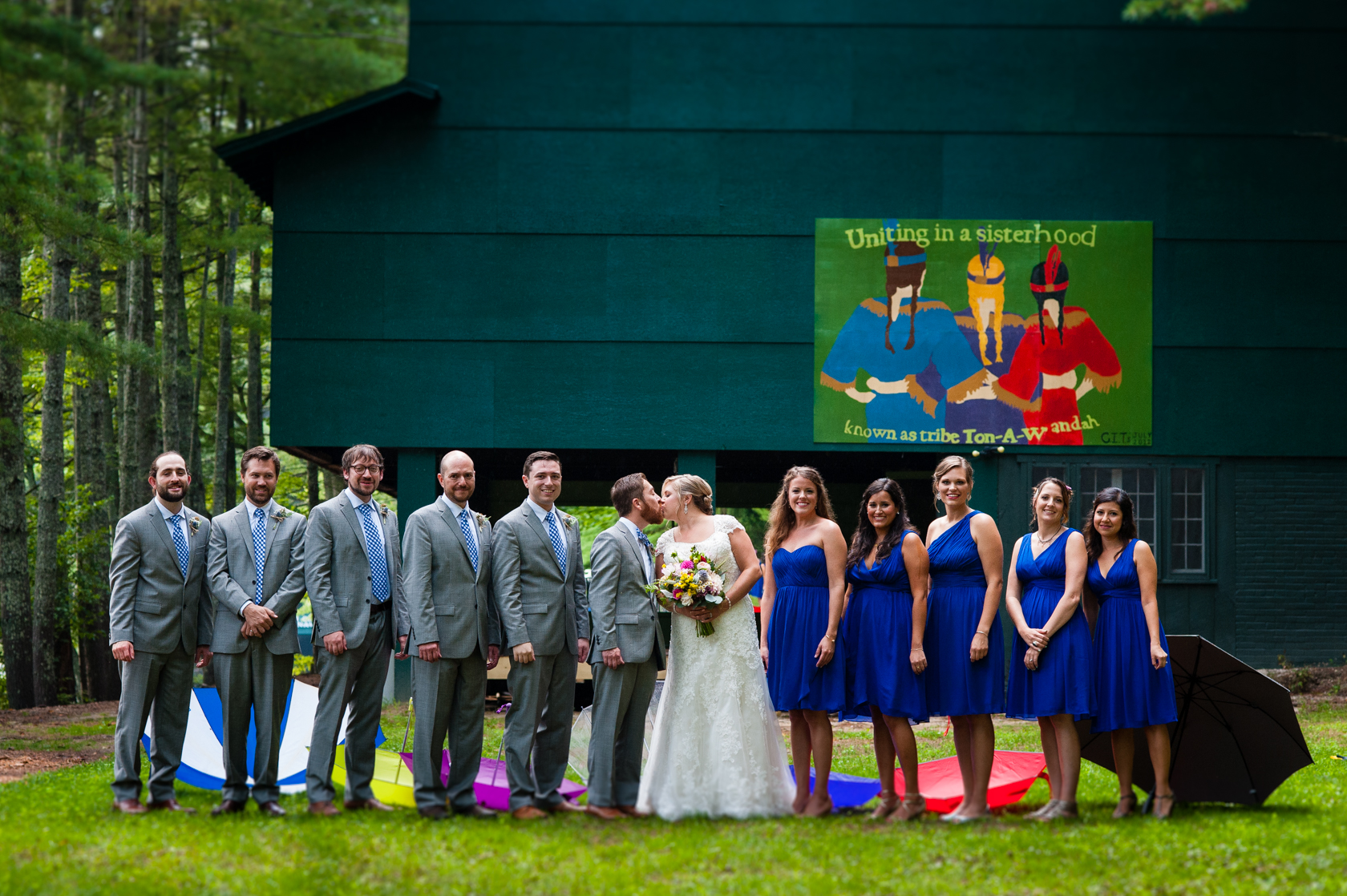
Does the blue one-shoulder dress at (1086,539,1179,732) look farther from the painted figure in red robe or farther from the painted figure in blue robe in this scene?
the painted figure in red robe

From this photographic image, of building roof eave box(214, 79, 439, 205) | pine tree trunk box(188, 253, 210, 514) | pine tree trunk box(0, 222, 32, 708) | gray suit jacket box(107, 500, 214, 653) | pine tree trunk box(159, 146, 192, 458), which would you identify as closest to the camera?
gray suit jacket box(107, 500, 214, 653)

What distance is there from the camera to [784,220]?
585 inches

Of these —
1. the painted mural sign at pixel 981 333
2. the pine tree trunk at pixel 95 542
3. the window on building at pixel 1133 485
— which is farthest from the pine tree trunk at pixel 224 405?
the window on building at pixel 1133 485

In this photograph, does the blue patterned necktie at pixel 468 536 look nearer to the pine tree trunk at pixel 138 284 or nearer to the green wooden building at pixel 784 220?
the green wooden building at pixel 784 220

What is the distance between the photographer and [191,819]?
648 centimetres

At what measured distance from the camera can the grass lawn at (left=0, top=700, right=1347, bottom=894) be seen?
17.5 ft

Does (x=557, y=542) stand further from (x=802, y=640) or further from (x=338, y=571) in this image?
(x=802, y=640)

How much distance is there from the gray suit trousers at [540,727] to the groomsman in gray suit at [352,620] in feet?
2.43

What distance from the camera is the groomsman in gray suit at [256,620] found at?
680 cm

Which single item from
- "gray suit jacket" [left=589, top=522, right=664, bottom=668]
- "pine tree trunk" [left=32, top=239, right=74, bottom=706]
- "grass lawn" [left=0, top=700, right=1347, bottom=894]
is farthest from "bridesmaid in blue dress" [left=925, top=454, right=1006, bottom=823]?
"pine tree trunk" [left=32, top=239, right=74, bottom=706]

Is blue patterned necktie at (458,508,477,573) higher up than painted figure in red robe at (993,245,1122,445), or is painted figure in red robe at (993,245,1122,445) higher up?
painted figure in red robe at (993,245,1122,445)

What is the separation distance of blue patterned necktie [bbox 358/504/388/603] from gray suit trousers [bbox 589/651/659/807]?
4.22 feet

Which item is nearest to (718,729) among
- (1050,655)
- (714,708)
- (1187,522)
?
(714,708)

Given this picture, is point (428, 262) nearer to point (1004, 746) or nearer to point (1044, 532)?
point (1004, 746)
